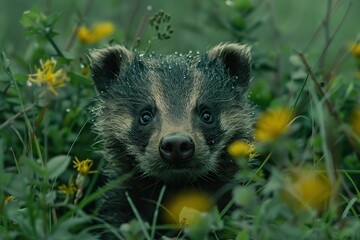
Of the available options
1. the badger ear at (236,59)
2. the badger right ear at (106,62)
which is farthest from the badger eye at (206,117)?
the badger right ear at (106,62)

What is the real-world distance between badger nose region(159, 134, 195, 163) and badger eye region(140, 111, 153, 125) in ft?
2.14

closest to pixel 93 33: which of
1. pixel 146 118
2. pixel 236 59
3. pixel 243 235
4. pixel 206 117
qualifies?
pixel 236 59

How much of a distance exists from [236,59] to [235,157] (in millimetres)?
1000

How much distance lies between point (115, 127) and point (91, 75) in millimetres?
576

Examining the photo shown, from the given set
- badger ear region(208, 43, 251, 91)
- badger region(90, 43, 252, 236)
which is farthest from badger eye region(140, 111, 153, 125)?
badger ear region(208, 43, 251, 91)

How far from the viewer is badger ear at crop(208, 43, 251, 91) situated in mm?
7309

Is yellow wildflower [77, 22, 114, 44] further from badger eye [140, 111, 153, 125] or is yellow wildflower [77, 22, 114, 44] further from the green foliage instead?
badger eye [140, 111, 153, 125]

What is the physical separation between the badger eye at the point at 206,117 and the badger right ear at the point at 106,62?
0.88 meters

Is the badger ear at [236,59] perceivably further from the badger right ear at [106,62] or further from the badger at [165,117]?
the badger right ear at [106,62]

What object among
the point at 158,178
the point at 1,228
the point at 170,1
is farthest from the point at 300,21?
the point at 1,228

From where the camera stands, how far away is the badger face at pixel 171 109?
6.47 m

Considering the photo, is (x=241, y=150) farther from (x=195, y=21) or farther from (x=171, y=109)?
(x=195, y=21)

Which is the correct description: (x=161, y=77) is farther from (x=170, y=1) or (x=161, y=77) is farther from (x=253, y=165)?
(x=170, y=1)

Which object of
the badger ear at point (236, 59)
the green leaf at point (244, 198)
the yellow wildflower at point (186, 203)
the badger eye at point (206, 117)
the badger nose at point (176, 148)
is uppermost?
the badger ear at point (236, 59)
